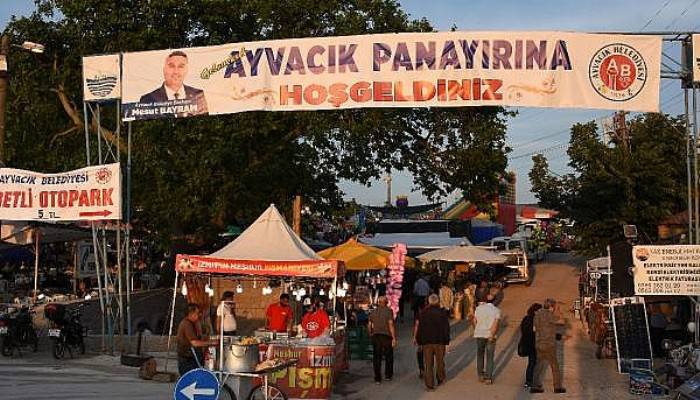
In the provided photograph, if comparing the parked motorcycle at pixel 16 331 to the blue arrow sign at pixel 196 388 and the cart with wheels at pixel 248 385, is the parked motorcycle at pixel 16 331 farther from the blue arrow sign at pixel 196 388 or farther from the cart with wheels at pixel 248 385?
the blue arrow sign at pixel 196 388

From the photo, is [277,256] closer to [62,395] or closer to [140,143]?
[62,395]

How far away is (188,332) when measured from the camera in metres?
11.5

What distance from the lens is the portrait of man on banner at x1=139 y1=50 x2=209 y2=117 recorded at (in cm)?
1623

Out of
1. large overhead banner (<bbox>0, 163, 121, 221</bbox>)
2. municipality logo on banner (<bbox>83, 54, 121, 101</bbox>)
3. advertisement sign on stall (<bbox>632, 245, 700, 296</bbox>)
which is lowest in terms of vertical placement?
advertisement sign on stall (<bbox>632, 245, 700, 296</bbox>)

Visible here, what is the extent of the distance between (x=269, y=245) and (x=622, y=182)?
59.7 feet

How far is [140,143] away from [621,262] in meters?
14.2

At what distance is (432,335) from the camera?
14.7m

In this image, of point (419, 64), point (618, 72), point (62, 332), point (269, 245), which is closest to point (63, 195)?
point (62, 332)

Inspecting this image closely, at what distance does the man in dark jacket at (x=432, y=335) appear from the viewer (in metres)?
14.7

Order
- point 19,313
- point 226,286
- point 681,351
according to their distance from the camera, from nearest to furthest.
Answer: point 681,351, point 19,313, point 226,286

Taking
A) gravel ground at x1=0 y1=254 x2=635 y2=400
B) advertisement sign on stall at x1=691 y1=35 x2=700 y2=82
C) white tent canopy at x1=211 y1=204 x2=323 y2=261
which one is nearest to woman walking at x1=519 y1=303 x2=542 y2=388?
gravel ground at x1=0 y1=254 x2=635 y2=400

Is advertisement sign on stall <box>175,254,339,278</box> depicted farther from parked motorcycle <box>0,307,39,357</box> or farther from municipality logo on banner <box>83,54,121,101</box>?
parked motorcycle <box>0,307,39,357</box>

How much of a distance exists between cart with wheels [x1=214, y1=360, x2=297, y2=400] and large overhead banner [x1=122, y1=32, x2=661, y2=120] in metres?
5.57

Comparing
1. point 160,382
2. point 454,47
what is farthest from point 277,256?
point 454,47
